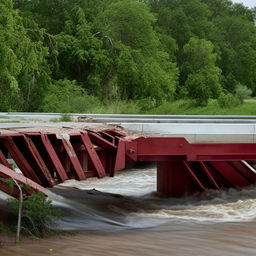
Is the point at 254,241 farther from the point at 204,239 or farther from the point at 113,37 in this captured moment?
the point at 113,37

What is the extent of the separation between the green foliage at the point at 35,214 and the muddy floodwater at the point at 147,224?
0.21 meters

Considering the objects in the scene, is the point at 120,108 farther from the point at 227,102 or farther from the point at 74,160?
the point at 74,160

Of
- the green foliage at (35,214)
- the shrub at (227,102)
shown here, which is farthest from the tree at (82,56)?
the green foliage at (35,214)

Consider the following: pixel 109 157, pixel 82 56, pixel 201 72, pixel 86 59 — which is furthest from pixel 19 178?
pixel 201 72

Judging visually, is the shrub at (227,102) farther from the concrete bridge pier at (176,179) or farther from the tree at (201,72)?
the concrete bridge pier at (176,179)

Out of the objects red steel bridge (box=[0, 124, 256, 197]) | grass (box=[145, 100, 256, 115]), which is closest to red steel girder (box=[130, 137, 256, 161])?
red steel bridge (box=[0, 124, 256, 197])

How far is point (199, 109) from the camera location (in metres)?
39.5

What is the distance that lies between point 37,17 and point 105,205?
2885 centimetres

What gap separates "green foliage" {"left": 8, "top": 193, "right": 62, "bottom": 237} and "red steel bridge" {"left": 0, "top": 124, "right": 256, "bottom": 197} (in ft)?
0.46

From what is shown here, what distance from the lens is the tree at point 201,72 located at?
42.3 metres

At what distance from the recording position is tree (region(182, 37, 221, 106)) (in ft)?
139

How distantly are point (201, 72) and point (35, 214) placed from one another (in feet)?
129

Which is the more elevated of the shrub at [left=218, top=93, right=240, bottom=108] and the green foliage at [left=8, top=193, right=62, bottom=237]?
the shrub at [left=218, top=93, right=240, bottom=108]

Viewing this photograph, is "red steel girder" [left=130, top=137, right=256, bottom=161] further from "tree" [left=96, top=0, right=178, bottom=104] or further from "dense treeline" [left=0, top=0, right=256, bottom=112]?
"tree" [left=96, top=0, right=178, bottom=104]
